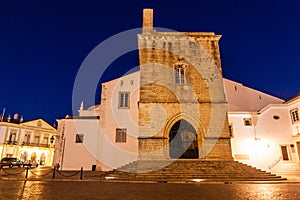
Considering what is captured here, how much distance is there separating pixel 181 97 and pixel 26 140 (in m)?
36.9

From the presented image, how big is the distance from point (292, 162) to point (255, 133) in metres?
3.35

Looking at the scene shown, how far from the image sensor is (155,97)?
14906 millimetres

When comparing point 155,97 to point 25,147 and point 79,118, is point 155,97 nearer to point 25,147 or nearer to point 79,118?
point 79,118

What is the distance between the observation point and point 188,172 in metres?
11.9

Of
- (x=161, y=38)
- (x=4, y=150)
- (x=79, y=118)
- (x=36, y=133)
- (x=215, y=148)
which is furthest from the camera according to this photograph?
(x=36, y=133)

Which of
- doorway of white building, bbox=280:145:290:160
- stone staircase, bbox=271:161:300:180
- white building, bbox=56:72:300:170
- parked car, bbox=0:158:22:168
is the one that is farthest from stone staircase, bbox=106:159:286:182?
parked car, bbox=0:158:22:168

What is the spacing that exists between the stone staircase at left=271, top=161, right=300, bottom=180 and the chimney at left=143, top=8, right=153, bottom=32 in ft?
48.0

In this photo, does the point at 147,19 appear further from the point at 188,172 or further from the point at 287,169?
the point at 287,169

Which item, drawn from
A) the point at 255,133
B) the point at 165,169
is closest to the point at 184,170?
the point at 165,169

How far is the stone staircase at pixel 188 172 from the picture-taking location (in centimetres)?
1125

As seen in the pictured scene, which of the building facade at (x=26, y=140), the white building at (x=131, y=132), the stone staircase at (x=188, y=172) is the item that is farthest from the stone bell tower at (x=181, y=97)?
the building facade at (x=26, y=140)

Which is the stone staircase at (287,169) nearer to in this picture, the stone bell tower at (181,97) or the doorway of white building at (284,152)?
the doorway of white building at (284,152)

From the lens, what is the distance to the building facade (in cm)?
3725

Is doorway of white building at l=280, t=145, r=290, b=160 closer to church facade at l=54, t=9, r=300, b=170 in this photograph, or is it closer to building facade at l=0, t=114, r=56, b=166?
church facade at l=54, t=9, r=300, b=170
